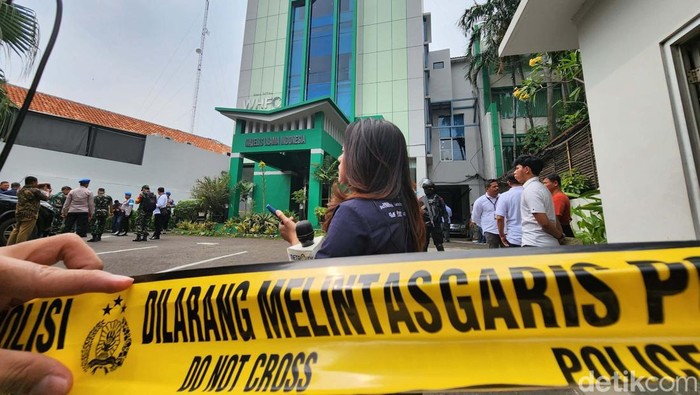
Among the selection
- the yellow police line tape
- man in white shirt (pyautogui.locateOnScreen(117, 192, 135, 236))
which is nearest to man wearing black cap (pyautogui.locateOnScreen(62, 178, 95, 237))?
man in white shirt (pyautogui.locateOnScreen(117, 192, 135, 236))

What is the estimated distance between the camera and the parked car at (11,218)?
562 centimetres

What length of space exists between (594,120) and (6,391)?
15.8ft

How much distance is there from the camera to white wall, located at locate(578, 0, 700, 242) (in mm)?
2408

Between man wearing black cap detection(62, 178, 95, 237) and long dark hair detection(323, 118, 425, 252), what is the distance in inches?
363

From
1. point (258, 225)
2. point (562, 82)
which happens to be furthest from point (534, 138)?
point (258, 225)

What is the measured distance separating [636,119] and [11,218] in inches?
407

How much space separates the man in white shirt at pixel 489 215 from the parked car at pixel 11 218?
30.0 feet

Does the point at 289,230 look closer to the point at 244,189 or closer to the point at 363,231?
the point at 363,231

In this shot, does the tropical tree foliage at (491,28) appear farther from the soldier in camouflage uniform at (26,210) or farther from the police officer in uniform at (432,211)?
the soldier in camouflage uniform at (26,210)

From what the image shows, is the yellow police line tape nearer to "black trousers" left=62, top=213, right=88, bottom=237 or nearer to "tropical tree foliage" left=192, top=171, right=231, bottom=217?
"black trousers" left=62, top=213, right=88, bottom=237

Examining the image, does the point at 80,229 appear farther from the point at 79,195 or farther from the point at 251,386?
the point at 251,386

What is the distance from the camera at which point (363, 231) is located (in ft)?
3.36

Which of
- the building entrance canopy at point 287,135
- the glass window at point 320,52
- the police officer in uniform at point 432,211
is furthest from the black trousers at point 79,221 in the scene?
the glass window at point 320,52

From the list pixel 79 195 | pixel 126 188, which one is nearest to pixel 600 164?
pixel 79 195
